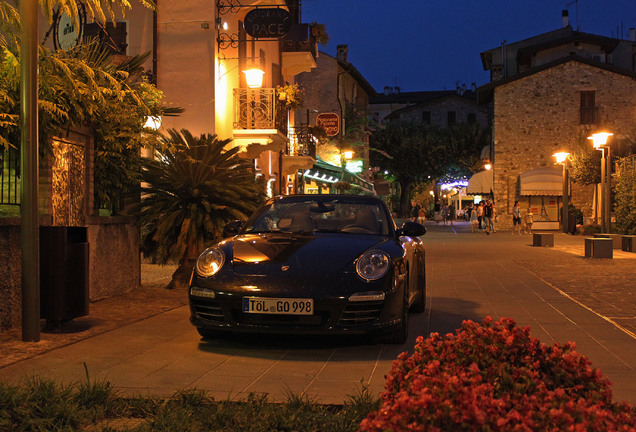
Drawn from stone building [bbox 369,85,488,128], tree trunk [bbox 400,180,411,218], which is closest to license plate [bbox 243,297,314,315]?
tree trunk [bbox 400,180,411,218]

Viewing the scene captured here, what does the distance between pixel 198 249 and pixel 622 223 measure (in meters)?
16.7

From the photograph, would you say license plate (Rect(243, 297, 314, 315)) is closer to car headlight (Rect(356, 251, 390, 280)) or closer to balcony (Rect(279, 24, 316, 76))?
car headlight (Rect(356, 251, 390, 280))

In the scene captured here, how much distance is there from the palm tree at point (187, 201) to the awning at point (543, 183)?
3212cm

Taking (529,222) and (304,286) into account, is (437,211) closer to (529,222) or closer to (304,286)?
(529,222)

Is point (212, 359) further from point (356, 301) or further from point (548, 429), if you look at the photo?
point (548, 429)

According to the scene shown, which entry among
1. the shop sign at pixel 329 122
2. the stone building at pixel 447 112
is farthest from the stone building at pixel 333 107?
the stone building at pixel 447 112

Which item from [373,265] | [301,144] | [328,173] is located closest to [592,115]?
[328,173]

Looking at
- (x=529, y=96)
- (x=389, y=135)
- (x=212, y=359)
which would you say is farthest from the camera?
(x=389, y=135)

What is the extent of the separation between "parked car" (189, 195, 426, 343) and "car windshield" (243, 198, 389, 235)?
310 millimetres

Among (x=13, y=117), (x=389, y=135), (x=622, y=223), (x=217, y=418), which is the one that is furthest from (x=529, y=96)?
(x=217, y=418)

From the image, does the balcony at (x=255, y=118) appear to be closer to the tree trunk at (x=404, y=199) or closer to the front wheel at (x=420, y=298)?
the front wheel at (x=420, y=298)

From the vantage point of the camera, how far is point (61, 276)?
7262 mm

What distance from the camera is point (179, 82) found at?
18.8 m

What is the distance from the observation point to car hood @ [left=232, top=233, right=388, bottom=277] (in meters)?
6.40
